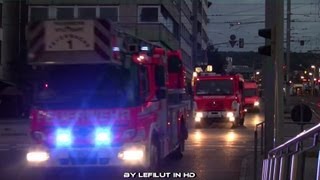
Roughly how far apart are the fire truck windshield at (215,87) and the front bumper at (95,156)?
2099 centimetres

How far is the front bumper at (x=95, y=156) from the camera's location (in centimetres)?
1213

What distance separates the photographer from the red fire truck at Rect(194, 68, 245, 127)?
33000 mm

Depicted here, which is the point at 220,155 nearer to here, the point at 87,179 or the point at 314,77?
the point at 87,179

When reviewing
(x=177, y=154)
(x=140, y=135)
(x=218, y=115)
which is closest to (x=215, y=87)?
(x=218, y=115)

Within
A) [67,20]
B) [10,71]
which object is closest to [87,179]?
[67,20]

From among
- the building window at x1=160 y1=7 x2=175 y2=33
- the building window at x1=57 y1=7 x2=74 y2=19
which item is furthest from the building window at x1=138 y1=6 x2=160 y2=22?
the building window at x1=57 y1=7 x2=74 y2=19

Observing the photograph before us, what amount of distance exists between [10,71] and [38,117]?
52.1m

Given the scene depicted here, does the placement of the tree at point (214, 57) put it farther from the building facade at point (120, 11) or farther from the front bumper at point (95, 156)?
the front bumper at point (95, 156)

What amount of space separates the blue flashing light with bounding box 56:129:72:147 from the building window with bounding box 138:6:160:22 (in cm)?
5105

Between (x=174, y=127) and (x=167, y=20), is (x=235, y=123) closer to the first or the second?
(x=174, y=127)

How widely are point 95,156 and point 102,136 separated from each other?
38cm

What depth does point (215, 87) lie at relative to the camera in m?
33.3

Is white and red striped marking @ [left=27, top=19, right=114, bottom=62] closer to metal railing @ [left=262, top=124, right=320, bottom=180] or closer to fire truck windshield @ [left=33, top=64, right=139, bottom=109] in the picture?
fire truck windshield @ [left=33, top=64, right=139, bottom=109]

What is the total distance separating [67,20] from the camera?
11758 millimetres
